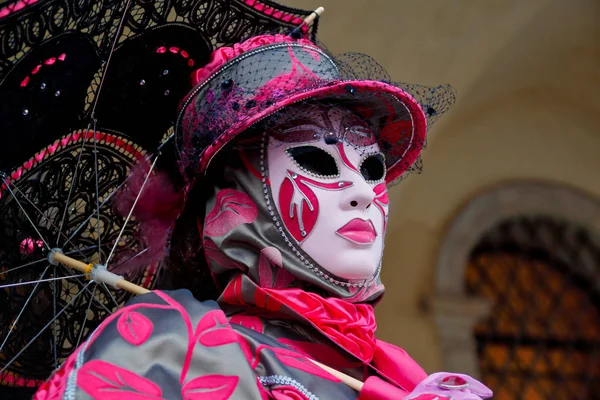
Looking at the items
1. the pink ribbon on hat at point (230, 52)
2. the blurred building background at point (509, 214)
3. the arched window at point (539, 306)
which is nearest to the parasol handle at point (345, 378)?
the pink ribbon on hat at point (230, 52)

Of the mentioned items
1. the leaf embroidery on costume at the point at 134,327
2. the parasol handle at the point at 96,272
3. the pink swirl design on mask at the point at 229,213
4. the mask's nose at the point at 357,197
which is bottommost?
the parasol handle at the point at 96,272

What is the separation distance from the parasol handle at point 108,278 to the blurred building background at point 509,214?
2.15 m

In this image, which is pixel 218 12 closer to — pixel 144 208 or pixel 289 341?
pixel 144 208

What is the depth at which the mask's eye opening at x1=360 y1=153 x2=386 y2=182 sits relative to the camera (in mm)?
1338

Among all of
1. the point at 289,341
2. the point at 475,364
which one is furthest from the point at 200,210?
the point at 475,364

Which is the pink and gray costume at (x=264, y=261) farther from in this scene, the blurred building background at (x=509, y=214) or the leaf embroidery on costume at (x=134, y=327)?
the blurred building background at (x=509, y=214)

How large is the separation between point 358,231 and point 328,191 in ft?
0.26

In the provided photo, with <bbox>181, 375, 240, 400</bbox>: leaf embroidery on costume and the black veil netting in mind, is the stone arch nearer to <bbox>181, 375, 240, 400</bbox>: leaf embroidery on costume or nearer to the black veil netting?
the black veil netting

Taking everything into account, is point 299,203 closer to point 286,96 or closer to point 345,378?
point 286,96

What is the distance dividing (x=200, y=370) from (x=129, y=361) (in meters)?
0.09

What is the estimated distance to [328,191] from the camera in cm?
125

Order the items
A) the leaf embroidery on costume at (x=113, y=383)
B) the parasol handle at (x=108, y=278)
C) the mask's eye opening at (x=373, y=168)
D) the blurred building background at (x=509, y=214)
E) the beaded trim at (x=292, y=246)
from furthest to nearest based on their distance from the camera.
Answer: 1. the blurred building background at (x=509, y=214)
2. the mask's eye opening at (x=373, y=168)
3. the beaded trim at (x=292, y=246)
4. the parasol handle at (x=108, y=278)
5. the leaf embroidery on costume at (x=113, y=383)

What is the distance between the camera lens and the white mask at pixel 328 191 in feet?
4.04

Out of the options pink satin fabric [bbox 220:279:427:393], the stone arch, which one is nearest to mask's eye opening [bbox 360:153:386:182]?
pink satin fabric [bbox 220:279:427:393]
